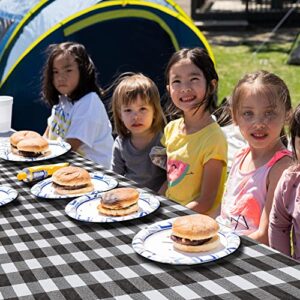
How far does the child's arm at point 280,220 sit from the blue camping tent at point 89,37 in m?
2.41

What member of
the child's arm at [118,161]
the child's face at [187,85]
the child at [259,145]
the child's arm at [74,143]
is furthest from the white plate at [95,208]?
the child's arm at [74,143]

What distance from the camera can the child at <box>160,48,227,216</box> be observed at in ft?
6.89

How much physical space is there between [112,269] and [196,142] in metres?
0.99

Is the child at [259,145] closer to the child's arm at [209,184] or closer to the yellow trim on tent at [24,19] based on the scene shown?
the child's arm at [209,184]

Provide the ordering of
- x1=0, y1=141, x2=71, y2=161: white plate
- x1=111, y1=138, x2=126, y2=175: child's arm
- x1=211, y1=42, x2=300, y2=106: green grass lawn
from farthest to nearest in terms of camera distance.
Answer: x1=211, y1=42, x2=300, y2=106: green grass lawn
x1=111, y1=138, x2=126, y2=175: child's arm
x1=0, y1=141, x2=71, y2=161: white plate

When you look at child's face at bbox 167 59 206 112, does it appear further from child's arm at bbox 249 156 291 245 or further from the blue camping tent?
the blue camping tent

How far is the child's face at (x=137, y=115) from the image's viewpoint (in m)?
2.29

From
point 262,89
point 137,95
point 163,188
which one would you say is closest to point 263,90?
point 262,89

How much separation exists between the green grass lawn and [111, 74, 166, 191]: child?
3998 mm

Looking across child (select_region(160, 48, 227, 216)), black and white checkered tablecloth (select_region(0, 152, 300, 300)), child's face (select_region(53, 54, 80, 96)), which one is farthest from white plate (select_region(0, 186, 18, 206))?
child's face (select_region(53, 54, 80, 96))

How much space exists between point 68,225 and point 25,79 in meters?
2.50

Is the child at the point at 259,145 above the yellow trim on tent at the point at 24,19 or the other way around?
the other way around

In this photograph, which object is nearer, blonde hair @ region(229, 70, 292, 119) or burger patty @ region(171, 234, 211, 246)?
burger patty @ region(171, 234, 211, 246)

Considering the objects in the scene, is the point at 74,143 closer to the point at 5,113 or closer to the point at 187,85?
the point at 5,113
